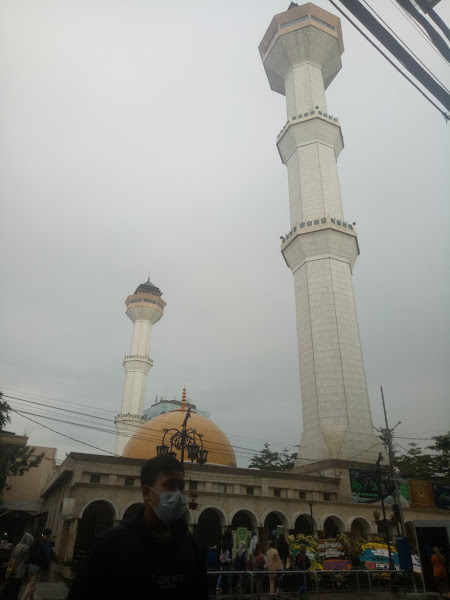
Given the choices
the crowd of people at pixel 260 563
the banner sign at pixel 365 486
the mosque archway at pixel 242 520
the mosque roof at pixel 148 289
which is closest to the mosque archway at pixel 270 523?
the mosque archway at pixel 242 520

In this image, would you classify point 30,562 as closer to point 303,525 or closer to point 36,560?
point 36,560

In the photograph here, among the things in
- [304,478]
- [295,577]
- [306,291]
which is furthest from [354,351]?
[295,577]

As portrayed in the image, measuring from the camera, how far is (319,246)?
104ft

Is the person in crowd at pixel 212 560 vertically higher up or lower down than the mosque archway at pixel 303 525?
lower down

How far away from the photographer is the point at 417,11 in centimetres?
554

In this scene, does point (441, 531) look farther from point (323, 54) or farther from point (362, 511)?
point (323, 54)

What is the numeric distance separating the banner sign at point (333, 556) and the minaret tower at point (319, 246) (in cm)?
865

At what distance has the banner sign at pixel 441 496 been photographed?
25.0m

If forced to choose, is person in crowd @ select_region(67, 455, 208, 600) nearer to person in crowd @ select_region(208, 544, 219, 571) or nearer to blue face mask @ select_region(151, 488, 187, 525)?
blue face mask @ select_region(151, 488, 187, 525)

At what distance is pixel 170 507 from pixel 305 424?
1070 inches

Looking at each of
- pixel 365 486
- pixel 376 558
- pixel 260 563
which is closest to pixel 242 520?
pixel 365 486

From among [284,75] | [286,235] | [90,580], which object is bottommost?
[90,580]

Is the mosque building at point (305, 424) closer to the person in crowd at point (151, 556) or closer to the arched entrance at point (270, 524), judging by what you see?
the arched entrance at point (270, 524)

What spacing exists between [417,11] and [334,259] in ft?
87.4
